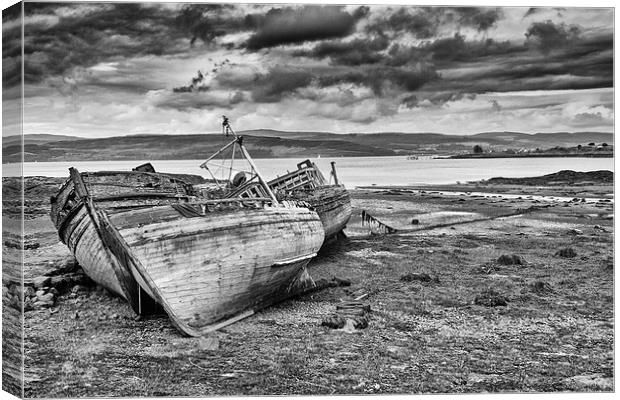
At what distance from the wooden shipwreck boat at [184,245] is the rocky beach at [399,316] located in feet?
1.13

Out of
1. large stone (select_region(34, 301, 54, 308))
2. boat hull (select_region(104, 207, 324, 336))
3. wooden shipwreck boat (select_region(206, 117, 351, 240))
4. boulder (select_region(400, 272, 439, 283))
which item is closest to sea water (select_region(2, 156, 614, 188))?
wooden shipwreck boat (select_region(206, 117, 351, 240))

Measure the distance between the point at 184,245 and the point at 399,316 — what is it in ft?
13.6

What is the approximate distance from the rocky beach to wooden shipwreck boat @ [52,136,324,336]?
1.13 ft

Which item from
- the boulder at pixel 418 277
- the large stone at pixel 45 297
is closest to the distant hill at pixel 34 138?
the large stone at pixel 45 297

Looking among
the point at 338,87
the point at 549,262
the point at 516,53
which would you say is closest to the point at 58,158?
the point at 338,87

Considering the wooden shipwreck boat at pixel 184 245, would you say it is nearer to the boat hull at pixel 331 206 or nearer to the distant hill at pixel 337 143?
the distant hill at pixel 337 143

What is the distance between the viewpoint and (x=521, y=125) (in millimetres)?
14367

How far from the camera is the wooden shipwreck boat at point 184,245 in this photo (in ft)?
40.1

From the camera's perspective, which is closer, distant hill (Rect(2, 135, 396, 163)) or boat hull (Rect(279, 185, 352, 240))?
distant hill (Rect(2, 135, 396, 163))

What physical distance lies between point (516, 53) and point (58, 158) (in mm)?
8384

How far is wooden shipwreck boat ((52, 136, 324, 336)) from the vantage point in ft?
40.1

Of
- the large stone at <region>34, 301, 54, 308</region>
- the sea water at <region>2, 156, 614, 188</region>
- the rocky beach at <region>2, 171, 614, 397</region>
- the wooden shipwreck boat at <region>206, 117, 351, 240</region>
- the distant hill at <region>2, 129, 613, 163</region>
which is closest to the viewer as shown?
the rocky beach at <region>2, 171, 614, 397</region>

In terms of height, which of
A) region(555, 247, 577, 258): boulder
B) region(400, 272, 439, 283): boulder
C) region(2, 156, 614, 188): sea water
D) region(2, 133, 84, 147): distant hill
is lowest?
region(400, 272, 439, 283): boulder

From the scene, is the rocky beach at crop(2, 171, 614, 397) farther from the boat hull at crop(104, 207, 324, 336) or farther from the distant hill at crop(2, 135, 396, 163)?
the distant hill at crop(2, 135, 396, 163)
